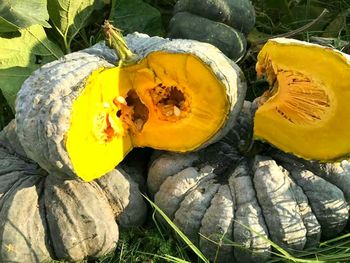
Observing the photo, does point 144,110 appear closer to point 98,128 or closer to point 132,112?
point 132,112

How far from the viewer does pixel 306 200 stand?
1.86 m

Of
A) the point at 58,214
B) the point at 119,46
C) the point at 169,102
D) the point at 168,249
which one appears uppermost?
the point at 119,46

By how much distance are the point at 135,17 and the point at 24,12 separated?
42 cm

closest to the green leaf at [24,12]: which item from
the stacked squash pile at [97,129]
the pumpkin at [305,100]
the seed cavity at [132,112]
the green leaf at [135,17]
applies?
the green leaf at [135,17]

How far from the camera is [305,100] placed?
6.02 feet

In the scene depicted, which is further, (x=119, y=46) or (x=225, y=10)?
(x=225, y=10)

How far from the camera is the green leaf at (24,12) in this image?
7.57 ft

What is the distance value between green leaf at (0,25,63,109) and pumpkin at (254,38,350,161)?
779 millimetres

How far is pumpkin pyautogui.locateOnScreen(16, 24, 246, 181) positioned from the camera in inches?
68.6

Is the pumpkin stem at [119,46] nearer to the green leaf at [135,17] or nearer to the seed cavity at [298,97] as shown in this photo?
the seed cavity at [298,97]

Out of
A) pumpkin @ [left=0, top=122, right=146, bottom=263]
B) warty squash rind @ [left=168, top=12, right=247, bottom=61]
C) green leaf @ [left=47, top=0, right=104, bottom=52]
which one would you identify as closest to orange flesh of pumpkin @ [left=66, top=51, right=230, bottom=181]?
pumpkin @ [left=0, top=122, right=146, bottom=263]

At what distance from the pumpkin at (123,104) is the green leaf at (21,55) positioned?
312 millimetres

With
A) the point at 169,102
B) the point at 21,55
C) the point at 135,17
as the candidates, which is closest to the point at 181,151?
the point at 169,102

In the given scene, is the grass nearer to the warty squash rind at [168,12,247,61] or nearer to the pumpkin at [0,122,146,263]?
the pumpkin at [0,122,146,263]
